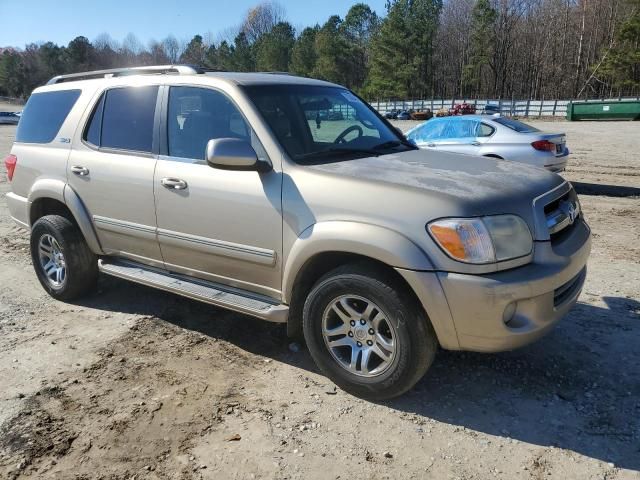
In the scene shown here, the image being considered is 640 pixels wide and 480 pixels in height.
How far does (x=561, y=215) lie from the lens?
136 inches

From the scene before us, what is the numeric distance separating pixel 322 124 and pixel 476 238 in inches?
67.6

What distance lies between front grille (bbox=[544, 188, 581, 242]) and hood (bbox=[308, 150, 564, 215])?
115 millimetres

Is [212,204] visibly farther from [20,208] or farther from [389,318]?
[20,208]

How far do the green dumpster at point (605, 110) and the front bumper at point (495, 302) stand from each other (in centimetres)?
3849

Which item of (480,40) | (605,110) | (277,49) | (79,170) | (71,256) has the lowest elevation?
(605,110)

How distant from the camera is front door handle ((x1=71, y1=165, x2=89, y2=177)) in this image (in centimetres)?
457

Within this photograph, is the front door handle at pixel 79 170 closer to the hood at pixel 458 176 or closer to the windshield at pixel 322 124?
the windshield at pixel 322 124

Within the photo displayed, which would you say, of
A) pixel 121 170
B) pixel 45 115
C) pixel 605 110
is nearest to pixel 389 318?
pixel 121 170

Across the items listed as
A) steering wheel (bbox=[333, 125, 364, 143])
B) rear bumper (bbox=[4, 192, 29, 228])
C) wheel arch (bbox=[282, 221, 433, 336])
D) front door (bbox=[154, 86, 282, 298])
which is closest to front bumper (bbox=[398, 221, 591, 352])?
wheel arch (bbox=[282, 221, 433, 336])

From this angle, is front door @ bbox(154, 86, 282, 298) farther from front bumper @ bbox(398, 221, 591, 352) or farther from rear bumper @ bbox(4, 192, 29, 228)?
rear bumper @ bbox(4, 192, 29, 228)

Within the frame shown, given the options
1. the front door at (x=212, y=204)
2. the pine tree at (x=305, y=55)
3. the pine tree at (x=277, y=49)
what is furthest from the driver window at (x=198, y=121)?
the pine tree at (x=277, y=49)

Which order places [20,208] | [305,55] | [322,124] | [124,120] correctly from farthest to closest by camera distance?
[305,55]
[20,208]
[124,120]
[322,124]

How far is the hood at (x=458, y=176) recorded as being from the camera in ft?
9.96

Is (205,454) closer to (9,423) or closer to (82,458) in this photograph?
(82,458)
